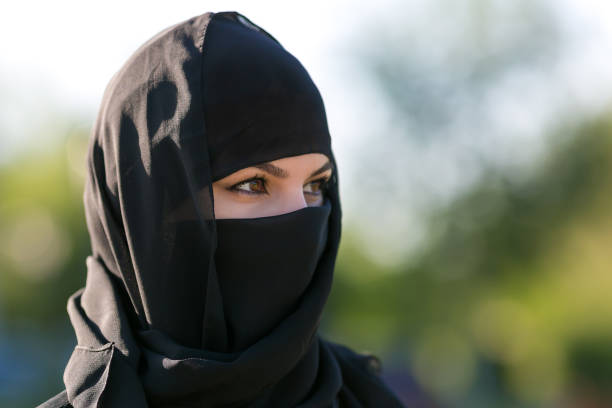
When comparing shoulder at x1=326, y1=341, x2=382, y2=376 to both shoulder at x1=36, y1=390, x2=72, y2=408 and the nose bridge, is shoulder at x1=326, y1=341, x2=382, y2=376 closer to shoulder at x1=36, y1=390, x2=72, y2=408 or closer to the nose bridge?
the nose bridge

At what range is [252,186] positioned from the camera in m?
1.70

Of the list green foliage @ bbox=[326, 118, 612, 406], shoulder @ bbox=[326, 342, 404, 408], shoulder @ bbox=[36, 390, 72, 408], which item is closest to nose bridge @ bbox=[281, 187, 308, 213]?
shoulder @ bbox=[326, 342, 404, 408]

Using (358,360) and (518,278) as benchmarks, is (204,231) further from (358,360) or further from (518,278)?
(518,278)

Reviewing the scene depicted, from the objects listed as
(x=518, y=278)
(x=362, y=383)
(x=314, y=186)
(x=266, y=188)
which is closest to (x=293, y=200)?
(x=266, y=188)

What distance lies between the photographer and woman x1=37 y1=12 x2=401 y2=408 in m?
1.54

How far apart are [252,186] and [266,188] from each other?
0.14ft

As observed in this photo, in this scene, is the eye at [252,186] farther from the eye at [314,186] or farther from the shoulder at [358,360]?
the shoulder at [358,360]

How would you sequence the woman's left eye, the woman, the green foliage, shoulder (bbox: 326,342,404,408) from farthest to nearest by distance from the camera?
1. the green foliage
2. shoulder (bbox: 326,342,404,408)
3. the woman's left eye
4. the woman

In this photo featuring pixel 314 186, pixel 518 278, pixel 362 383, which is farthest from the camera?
pixel 518 278

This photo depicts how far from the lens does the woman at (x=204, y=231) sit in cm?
154

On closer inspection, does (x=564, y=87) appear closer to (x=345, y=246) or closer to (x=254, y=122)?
(x=345, y=246)

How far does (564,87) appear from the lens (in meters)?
14.9

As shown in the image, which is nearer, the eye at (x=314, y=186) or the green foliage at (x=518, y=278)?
the eye at (x=314, y=186)

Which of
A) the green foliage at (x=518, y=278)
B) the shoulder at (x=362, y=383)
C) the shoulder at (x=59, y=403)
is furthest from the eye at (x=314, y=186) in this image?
the green foliage at (x=518, y=278)
